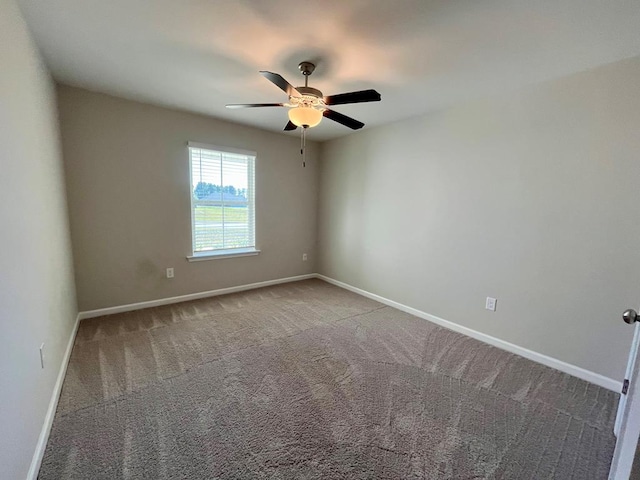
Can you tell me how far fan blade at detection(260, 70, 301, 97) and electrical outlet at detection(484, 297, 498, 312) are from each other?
253 cm

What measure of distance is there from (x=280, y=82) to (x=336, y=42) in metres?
A: 0.48

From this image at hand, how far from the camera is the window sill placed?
361 cm

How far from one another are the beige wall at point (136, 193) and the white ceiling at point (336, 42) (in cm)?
44

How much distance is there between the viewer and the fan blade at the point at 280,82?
1643 millimetres

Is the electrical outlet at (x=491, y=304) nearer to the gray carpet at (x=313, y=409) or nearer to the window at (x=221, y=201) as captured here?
the gray carpet at (x=313, y=409)

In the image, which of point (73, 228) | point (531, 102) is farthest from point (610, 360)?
point (73, 228)

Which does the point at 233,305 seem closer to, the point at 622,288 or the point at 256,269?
the point at 256,269

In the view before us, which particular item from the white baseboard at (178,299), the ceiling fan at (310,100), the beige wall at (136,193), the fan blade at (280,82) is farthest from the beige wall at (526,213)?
the beige wall at (136,193)

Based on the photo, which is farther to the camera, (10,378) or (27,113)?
(27,113)

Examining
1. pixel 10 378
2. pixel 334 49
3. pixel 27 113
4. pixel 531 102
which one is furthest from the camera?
pixel 531 102

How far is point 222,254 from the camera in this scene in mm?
3779

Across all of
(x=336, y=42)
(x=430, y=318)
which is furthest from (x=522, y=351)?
(x=336, y=42)

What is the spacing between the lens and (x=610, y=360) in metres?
2.05

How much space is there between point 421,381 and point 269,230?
9.58 feet
